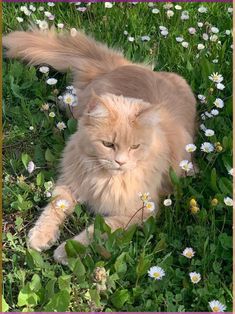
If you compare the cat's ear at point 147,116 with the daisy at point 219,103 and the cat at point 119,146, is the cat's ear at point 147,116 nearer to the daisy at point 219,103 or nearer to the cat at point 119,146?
the cat at point 119,146

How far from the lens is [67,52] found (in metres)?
3.73

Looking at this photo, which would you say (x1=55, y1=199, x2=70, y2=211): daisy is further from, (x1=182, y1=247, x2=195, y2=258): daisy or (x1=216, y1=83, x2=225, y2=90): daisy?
(x1=216, y1=83, x2=225, y2=90): daisy

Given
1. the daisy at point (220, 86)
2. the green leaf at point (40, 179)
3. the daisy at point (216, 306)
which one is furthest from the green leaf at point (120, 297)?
the daisy at point (220, 86)

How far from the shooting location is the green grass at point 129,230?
2.42 m

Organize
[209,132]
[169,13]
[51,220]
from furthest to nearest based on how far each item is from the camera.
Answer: [169,13] < [209,132] < [51,220]

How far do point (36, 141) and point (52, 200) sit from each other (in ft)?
2.20

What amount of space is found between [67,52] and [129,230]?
5.39 ft

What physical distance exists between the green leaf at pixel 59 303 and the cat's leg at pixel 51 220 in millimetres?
401

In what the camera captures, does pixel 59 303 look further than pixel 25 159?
No

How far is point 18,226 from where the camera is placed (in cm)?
275

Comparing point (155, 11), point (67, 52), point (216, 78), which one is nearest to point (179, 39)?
point (155, 11)

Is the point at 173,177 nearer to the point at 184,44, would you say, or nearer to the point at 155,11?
the point at 184,44

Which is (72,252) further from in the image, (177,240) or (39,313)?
(177,240)

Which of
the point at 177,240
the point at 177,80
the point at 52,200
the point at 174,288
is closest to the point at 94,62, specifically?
the point at 177,80
